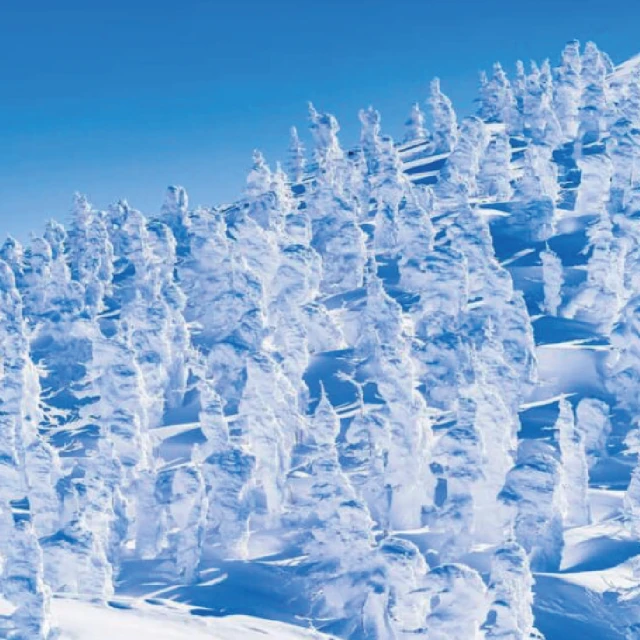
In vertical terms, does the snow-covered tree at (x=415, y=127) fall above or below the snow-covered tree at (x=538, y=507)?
above

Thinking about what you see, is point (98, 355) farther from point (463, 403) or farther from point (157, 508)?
point (463, 403)

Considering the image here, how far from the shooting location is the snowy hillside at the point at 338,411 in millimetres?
75188

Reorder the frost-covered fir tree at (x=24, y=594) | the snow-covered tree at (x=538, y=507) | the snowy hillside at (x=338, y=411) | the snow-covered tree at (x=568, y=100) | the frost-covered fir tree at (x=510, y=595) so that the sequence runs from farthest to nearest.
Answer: the snow-covered tree at (x=568, y=100)
the snow-covered tree at (x=538, y=507)
the snowy hillside at (x=338, y=411)
the frost-covered fir tree at (x=510, y=595)
the frost-covered fir tree at (x=24, y=594)

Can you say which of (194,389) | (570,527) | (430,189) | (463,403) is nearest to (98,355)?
(194,389)

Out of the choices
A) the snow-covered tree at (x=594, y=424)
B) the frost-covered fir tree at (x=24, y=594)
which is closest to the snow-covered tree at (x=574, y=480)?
the snow-covered tree at (x=594, y=424)

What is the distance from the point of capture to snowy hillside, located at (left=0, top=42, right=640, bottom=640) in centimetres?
7519

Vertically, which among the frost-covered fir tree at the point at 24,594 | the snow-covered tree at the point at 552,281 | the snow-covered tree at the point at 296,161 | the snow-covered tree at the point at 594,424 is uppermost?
the snow-covered tree at the point at 296,161

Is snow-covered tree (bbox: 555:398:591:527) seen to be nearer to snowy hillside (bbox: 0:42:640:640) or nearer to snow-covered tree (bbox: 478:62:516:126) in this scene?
snowy hillside (bbox: 0:42:640:640)

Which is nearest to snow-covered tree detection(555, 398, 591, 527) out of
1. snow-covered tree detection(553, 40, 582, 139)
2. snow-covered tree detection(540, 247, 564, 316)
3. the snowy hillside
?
the snowy hillside

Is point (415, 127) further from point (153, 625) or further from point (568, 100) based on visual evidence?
point (153, 625)

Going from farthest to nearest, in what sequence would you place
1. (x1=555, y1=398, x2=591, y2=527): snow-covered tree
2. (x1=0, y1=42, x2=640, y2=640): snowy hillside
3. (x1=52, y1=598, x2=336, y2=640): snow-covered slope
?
(x1=555, y1=398, x2=591, y2=527): snow-covered tree < (x1=0, y1=42, x2=640, y2=640): snowy hillside < (x1=52, y1=598, x2=336, y2=640): snow-covered slope

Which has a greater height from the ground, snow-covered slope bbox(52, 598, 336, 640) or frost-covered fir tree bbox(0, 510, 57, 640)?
frost-covered fir tree bbox(0, 510, 57, 640)

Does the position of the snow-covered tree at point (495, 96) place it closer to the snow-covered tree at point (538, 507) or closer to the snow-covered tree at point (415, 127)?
the snow-covered tree at point (415, 127)

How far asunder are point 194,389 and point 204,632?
136 feet
